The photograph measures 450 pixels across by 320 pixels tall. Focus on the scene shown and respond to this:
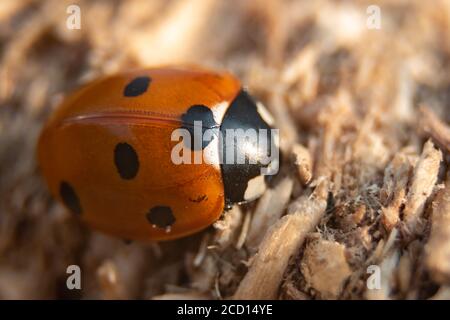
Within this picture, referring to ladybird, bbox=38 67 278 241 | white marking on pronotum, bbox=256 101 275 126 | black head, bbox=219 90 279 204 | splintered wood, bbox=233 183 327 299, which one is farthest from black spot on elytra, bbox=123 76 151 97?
splintered wood, bbox=233 183 327 299

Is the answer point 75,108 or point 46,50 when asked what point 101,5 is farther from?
point 75,108

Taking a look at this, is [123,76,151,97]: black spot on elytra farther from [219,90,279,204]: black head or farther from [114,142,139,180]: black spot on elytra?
[219,90,279,204]: black head

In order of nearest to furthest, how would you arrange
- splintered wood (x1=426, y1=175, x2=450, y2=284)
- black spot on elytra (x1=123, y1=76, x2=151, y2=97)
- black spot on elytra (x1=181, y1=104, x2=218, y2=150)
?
splintered wood (x1=426, y1=175, x2=450, y2=284)
black spot on elytra (x1=181, y1=104, x2=218, y2=150)
black spot on elytra (x1=123, y1=76, x2=151, y2=97)

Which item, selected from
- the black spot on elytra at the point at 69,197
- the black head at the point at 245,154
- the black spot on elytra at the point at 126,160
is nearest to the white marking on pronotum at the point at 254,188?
the black head at the point at 245,154

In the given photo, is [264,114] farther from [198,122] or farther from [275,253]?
[275,253]

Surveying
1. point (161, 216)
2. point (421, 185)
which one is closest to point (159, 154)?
point (161, 216)

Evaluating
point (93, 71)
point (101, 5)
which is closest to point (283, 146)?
point (93, 71)
